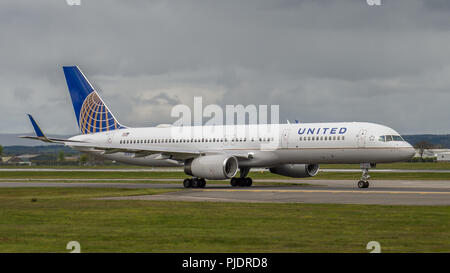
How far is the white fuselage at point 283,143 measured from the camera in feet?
132

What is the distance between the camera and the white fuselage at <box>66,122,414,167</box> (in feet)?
132

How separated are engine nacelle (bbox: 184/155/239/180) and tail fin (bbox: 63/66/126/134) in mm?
12963

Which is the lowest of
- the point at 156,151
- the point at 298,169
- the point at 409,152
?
the point at 298,169

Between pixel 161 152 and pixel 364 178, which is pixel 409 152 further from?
pixel 161 152

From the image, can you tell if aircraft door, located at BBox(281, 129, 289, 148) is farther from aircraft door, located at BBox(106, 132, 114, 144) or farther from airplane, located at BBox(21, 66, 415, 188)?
aircraft door, located at BBox(106, 132, 114, 144)

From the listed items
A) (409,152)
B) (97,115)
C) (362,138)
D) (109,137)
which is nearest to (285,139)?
(362,138)

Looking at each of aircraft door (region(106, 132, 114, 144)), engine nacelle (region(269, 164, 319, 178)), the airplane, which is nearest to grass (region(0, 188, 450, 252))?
the airplane


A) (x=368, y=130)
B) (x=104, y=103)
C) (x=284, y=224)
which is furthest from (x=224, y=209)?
(x=104, y=103)

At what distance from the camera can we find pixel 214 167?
41.7 metres

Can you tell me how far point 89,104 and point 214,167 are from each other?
1680cm

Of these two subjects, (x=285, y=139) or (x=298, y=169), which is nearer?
(x=285, y=139)

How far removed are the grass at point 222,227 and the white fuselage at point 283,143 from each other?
559 inches

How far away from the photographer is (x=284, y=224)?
66.9ft
